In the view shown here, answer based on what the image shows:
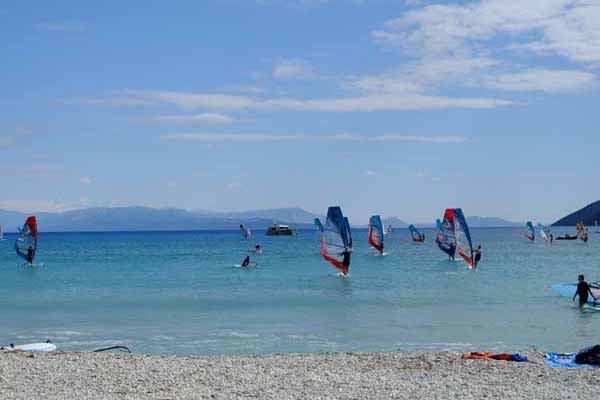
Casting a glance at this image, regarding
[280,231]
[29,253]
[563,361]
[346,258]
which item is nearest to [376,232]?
[346,258]

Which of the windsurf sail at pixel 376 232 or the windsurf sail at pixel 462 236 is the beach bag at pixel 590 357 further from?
the windsurf sail at pixel 376 232

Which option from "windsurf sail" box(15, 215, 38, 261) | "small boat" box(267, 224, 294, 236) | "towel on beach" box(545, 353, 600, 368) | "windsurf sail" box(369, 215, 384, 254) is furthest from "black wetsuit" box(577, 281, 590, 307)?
"small boat" box(267, 224, 294, 236)

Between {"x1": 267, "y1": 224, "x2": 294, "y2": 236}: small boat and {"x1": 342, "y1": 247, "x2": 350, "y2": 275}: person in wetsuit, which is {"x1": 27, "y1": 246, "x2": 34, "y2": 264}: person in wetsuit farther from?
{"x1": 267, "y1": 224, "x2": 294, "y2": 236}: small boat

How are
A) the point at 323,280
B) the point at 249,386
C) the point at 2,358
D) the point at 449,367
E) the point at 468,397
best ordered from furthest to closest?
the point at 323,280 < the point at 2,358 < the point at 449,367 < the point at 249,386 < the point at 468,397

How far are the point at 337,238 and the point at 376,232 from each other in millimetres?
26413

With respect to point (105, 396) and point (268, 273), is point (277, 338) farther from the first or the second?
point (268, 273)

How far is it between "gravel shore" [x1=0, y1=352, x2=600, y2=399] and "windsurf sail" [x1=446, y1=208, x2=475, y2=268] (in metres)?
28.8

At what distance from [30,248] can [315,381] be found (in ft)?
146

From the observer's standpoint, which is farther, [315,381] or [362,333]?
[362,333]

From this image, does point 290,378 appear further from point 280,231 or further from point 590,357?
point 280,231

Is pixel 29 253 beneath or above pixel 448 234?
beneath

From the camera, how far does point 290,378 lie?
39.3 ft

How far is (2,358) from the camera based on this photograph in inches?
546

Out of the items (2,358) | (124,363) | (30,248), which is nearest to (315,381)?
(124,363)
